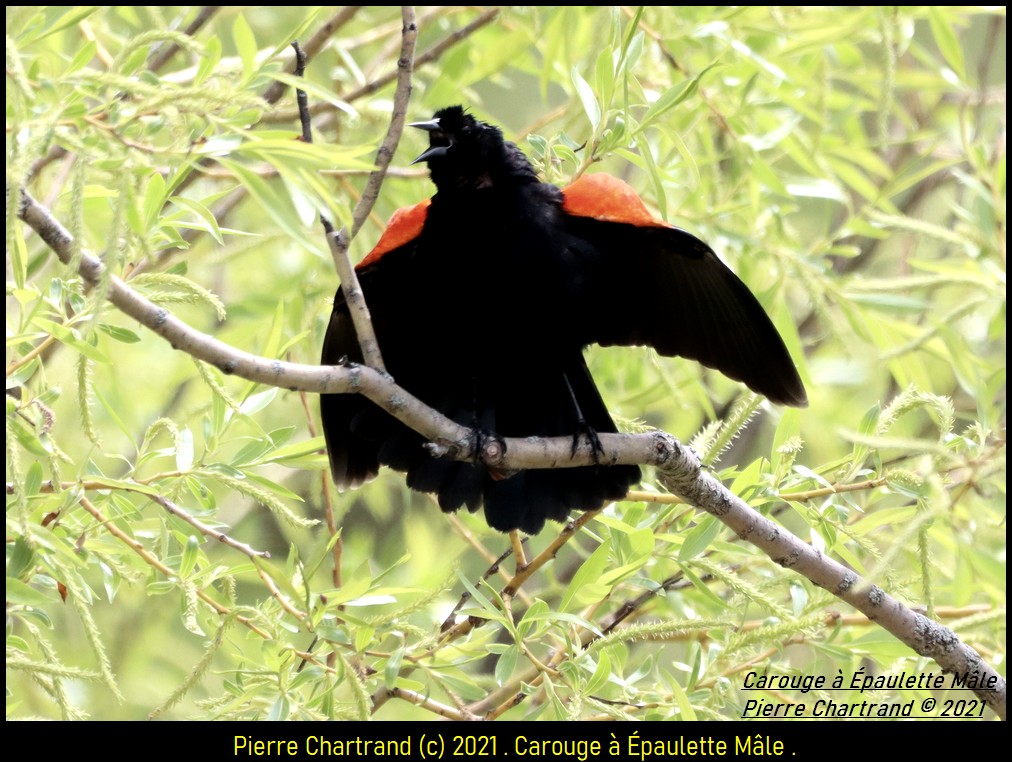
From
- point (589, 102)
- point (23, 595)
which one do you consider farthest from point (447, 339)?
point (23, 595)

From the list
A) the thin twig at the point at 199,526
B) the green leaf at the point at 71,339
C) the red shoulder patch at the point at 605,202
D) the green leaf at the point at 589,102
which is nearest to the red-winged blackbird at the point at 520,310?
the red shoulder patch at the point at 605,202

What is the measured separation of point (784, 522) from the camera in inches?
184

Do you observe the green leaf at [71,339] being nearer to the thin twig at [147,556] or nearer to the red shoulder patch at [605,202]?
the thin twig at [147,556]

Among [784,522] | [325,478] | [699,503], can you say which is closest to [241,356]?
[699,503]

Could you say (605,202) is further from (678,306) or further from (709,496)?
(709,496)

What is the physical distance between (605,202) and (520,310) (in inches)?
14.2

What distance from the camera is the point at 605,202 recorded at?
2.60 metres

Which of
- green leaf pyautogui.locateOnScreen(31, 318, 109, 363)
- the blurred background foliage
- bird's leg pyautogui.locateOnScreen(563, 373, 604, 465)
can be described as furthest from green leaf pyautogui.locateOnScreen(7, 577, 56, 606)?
bird's leg pyautogui.locateOnScreen(563, 373, 604, 465)

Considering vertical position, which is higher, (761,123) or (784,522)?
(761,123)

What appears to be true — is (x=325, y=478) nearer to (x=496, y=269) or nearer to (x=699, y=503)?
(x=496, y=269)

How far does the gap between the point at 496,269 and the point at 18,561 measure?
4.25 ft

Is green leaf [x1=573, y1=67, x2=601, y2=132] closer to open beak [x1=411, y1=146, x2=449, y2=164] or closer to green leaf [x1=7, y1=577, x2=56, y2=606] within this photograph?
open beak [x1=411, y1=146, x2=449, y2=164]

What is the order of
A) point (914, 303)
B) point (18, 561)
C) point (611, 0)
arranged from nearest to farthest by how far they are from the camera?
point (18, 561)
point (914, 303)
point (611, 0)

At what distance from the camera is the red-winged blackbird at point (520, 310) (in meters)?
2.56
